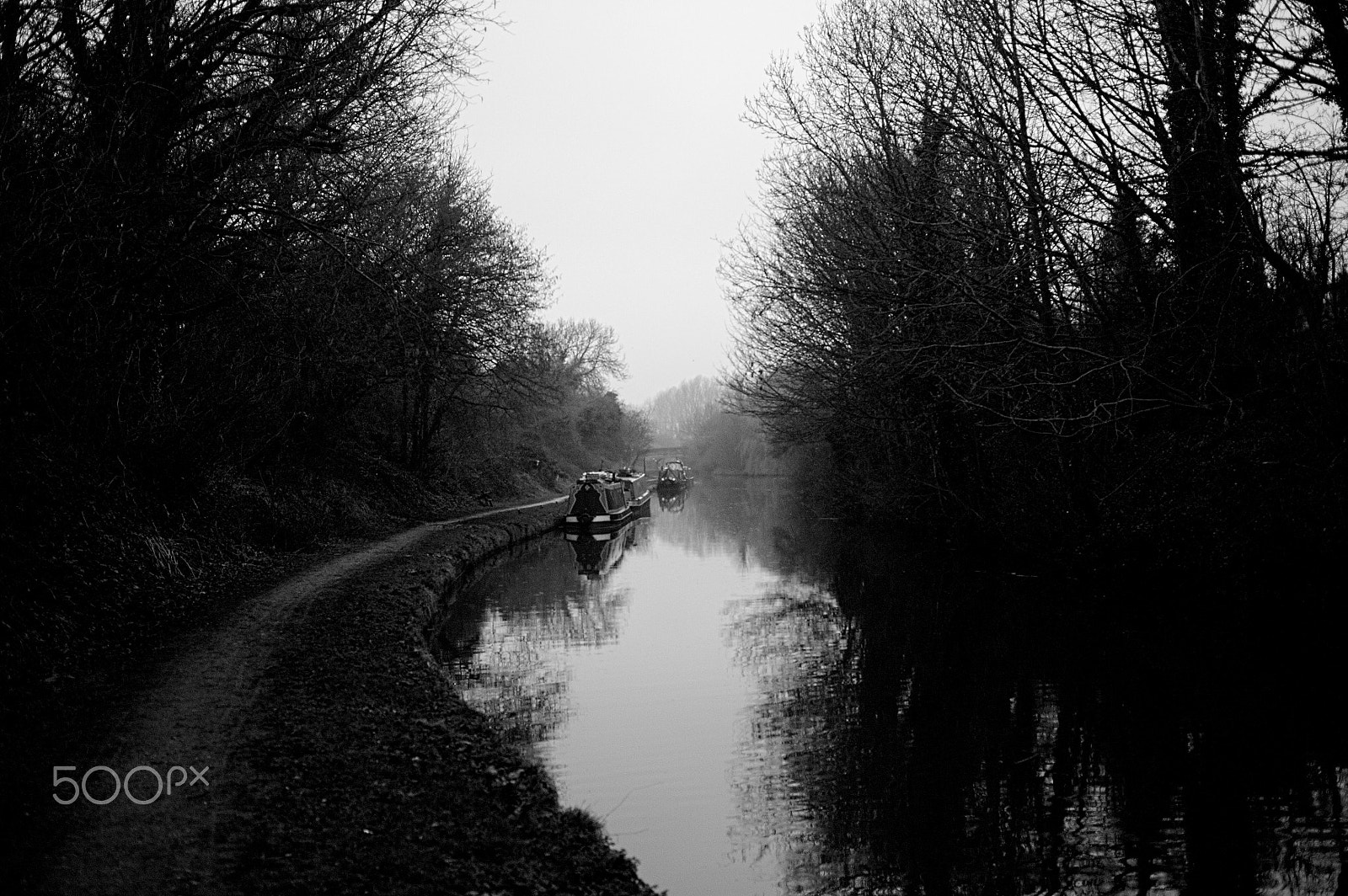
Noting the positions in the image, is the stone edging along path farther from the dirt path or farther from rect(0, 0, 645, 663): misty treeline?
rect(0, 0, 645, 663): misty treeline

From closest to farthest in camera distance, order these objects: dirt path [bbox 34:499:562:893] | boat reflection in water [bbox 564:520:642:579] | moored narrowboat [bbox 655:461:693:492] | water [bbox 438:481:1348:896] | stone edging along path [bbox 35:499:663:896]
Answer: dirt path [bbox 34:499:562:893]
stone edging along path [bbox 35:499:663:896]
water [bbox 438:481:1348:896]
boat reflection in water [bbox 564:520:642:579]
moored narrowboat [bbox 655:461:693:492]

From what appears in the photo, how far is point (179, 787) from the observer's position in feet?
15.0

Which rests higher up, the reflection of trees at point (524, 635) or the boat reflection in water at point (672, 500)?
the reflection of trees at point (524, 635)

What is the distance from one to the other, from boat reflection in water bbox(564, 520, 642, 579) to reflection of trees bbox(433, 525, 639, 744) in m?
0.47

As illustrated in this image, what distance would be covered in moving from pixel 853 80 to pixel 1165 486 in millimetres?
7619

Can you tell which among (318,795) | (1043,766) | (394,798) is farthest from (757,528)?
(318,795)

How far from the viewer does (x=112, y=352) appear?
9391mm

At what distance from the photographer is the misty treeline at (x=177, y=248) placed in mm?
7652

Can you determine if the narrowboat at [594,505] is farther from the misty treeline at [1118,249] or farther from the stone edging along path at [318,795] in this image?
the stone edging along path at [318,795]

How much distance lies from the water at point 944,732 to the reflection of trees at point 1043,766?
0.07ft

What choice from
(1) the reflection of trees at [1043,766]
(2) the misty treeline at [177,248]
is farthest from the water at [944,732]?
(2) the misty treeline at [177,248]

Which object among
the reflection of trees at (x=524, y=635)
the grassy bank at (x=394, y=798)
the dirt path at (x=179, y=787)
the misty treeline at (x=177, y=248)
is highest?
the misty treeline at (x=177, y=248)

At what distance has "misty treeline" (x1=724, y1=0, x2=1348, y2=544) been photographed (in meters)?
8.23

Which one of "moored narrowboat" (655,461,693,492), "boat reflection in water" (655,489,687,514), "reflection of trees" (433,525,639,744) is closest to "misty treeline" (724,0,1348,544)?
"reflection of trees" (433,525,639,744)
